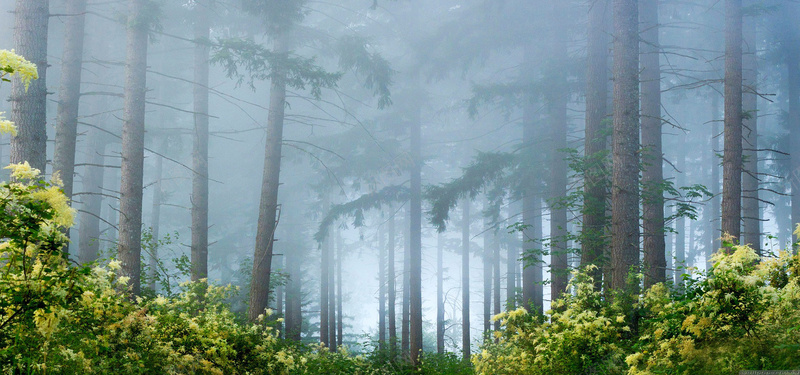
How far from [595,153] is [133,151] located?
29.7 ft

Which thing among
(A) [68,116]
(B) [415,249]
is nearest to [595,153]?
(B) [415,249]

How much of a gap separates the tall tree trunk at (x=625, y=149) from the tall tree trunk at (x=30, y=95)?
889 centimetres

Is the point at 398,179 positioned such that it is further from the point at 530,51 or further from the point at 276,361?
the point at 276,361

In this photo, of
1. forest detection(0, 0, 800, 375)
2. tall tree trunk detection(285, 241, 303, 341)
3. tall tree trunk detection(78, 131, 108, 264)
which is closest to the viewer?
forest detection(0, 0, 800, 375)

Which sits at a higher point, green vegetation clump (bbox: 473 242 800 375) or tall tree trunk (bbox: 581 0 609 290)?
tall tree trunk (bbox: 581 0 609 290)

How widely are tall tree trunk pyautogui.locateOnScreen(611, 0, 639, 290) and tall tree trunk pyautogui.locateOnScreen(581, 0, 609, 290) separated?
55 cm

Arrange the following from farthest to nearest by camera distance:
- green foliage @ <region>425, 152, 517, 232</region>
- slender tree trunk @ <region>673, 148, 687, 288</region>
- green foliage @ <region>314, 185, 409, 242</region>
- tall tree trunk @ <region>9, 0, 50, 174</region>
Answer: slender tree trunk @ <region>673, 148, 687, 288</region> → green foliage @ <region>314, 185, 409, 242</region> → green foliage @ <region>425, 152, 517, 232</region> → tall tree trunk @ <region>9, 0, 50, 174</region>

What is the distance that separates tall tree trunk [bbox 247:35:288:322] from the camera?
10.9 meters

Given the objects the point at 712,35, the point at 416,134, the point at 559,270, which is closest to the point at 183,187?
the point at 416,134

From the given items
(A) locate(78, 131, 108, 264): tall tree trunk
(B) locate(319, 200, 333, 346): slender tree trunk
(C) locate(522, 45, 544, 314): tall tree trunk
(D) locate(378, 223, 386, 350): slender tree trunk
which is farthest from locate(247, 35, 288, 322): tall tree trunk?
(D) locate(378, 223, 386, 350): slender tree trunk

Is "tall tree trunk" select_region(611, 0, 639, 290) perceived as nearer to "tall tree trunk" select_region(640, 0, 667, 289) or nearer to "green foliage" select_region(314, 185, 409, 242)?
"tall tree trunk" select_region(640, 0, 667, 289)

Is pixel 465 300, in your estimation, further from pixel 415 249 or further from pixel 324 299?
pixel 324 299

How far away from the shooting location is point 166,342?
564cm

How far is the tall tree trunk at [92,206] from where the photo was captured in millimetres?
15156
